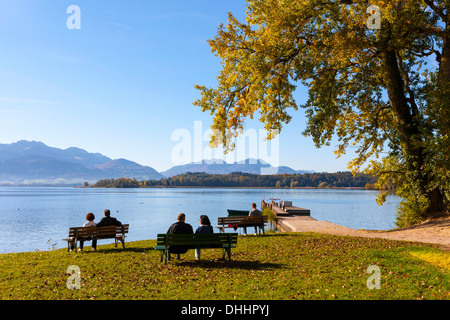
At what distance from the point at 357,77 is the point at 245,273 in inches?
730

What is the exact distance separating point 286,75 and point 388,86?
690 centimetres

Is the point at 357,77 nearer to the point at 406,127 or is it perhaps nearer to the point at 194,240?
the point at 406,127

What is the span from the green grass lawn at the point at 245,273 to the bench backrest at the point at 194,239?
69 centimetres

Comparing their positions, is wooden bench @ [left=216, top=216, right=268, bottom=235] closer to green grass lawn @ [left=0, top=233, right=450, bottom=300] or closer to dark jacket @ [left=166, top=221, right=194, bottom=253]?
green grass lawn @ [left=0, top=233, right=450, bottom=300]

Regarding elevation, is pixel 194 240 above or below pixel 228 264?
above

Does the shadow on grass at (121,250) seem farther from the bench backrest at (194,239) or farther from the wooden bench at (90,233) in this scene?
the bench backrest at (194,239)

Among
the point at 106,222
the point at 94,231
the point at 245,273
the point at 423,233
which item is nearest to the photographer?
the point at 245,273

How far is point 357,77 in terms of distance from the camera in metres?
24.4

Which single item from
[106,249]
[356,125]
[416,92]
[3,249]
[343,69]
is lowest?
[3,249]

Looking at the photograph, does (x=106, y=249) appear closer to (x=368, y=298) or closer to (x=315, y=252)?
(x=315, y=252)

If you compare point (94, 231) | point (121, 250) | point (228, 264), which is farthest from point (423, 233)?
point (94, 231)
